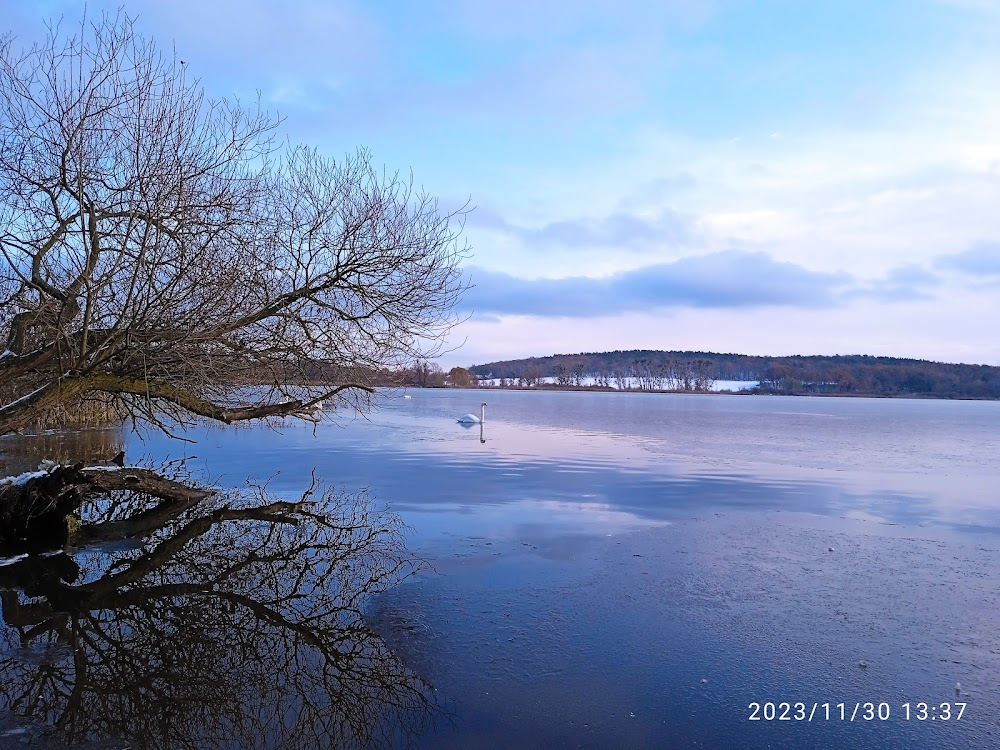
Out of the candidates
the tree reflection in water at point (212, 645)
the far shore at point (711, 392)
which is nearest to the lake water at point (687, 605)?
the tree reflection in water at point (212, 645)

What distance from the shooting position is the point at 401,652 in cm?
560

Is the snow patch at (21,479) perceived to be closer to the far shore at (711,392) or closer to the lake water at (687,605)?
the lake water at (687,605)

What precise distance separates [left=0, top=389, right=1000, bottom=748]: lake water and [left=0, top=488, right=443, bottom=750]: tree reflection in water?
356mm

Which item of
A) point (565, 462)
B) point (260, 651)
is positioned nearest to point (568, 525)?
point (260, 651)

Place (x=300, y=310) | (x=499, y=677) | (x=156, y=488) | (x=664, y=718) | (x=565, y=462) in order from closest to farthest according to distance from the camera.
Answer: (x=664, y=718) → (x=499, y=677) → (x=300, y=310) → (x=156, y=488) → (x=565, y=462)

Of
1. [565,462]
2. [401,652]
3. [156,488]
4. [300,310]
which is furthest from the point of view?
[565,462]

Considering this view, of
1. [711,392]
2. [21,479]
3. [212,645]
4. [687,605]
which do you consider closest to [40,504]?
[21,479]

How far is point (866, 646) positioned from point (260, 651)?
16.3 ft

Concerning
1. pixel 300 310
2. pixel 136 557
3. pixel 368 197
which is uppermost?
pixel 368 197

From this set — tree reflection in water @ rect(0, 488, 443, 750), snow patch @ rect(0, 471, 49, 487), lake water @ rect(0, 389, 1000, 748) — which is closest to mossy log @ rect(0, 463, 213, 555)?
snow patch @ rect(0, 471, 49, 487)

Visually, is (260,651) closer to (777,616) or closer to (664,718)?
(664,718)

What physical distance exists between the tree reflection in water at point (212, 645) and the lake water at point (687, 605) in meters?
0.36

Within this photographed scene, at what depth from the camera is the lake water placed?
4.63 m

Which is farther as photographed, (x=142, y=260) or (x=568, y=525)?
(x=568, y=525)
